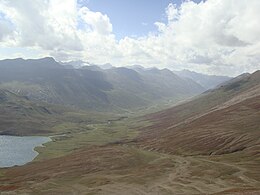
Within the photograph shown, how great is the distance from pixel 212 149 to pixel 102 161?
195 ft

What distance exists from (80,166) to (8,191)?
48.2m

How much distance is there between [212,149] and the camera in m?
200

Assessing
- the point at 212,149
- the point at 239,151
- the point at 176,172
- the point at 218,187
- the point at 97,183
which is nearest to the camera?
the point at 218,187

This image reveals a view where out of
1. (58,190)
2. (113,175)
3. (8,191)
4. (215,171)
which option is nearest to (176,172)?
(215,171)

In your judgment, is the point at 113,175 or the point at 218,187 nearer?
the point at 218,187

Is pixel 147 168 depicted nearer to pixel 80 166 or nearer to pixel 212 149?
pixel 80 166

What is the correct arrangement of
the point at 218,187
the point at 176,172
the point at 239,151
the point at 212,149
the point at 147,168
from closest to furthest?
the point at 218,187, the point at 176,172, the point at 147,168, the point at 239,151, the point at 212,149

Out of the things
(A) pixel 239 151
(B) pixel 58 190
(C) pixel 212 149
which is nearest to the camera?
(B) pixel 58 190

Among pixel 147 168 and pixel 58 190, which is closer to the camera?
pixel 58 190

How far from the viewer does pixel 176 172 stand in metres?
144

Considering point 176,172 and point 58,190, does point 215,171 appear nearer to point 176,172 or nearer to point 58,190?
point 176,172

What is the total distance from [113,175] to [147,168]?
15.7 meters

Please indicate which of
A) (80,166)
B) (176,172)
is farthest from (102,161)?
(176,172)

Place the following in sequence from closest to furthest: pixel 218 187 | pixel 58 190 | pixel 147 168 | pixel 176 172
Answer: pixel 218 187, pixel 58 190, pixel 176 172, pixel 147 168
